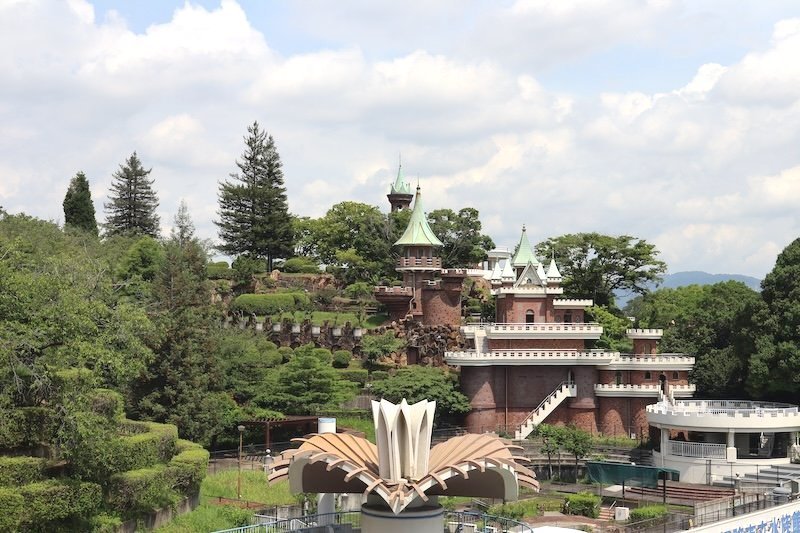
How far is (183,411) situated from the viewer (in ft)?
137

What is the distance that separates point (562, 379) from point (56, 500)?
3415cm

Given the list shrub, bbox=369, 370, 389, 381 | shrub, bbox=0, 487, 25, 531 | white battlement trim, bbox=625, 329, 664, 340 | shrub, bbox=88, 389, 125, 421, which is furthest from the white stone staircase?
shrub, bbox=0, 487, 25, 531

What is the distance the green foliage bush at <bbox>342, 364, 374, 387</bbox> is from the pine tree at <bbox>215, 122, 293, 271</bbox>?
24998 millimetres

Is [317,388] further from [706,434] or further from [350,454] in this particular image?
[350,454]

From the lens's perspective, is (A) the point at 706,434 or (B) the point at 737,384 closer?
(A) the point at 706,434

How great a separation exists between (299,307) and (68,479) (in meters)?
39.7

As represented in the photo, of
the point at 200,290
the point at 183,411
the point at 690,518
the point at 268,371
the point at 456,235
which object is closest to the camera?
the point at 690,518

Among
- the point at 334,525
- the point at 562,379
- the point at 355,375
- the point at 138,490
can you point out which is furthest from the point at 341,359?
the point at 334,525

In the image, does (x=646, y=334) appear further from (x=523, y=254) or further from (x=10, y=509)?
(x=10, y=509)

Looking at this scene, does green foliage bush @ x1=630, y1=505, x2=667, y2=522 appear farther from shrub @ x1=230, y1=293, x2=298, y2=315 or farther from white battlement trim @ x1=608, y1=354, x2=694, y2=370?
shrub @ x1=230, y1=293, x2=298, y2=315

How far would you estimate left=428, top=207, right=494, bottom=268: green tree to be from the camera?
257 ft

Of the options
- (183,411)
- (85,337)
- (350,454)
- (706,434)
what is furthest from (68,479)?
(706,434)

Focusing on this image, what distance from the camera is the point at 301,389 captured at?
47.5 meters

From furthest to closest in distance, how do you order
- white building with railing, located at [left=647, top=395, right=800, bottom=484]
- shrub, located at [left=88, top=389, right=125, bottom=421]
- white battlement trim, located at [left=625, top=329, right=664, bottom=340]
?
white battlement trim, located at [left=625, top=329, right=664, bottom=340], white building with railing, located at [left=647, top=395, right=800, bottom=484], shrub, located at [left=88, top=389, right=125, bottom=421]
